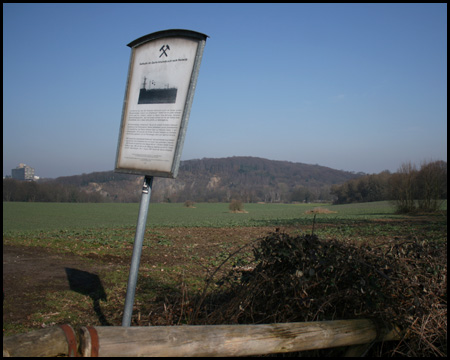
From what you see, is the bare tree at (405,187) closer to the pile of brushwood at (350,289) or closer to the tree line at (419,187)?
the tree line at (419,187)

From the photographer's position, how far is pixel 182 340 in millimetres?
2359

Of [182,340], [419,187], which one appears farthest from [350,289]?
[419,187]

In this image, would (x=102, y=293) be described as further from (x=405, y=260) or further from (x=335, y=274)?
(x=405, y=260)

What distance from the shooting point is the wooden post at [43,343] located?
1.97 metres

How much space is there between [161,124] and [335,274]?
89.0 inches

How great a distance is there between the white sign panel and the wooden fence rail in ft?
5.31

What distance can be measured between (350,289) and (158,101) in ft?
8.65

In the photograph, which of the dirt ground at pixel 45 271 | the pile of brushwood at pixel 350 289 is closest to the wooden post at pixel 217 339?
the pile of brushwood at pixel 350 289

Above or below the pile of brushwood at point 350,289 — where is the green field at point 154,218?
below

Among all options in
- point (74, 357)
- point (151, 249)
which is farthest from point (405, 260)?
point (151, 249)

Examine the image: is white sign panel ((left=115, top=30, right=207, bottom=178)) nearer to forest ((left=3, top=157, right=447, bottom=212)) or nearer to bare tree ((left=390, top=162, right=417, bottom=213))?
forest ((left=3, top=157, right=447, bottom=212))

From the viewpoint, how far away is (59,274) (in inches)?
307

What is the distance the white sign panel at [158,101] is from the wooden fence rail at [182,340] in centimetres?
162

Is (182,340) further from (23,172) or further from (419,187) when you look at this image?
(23,172)
